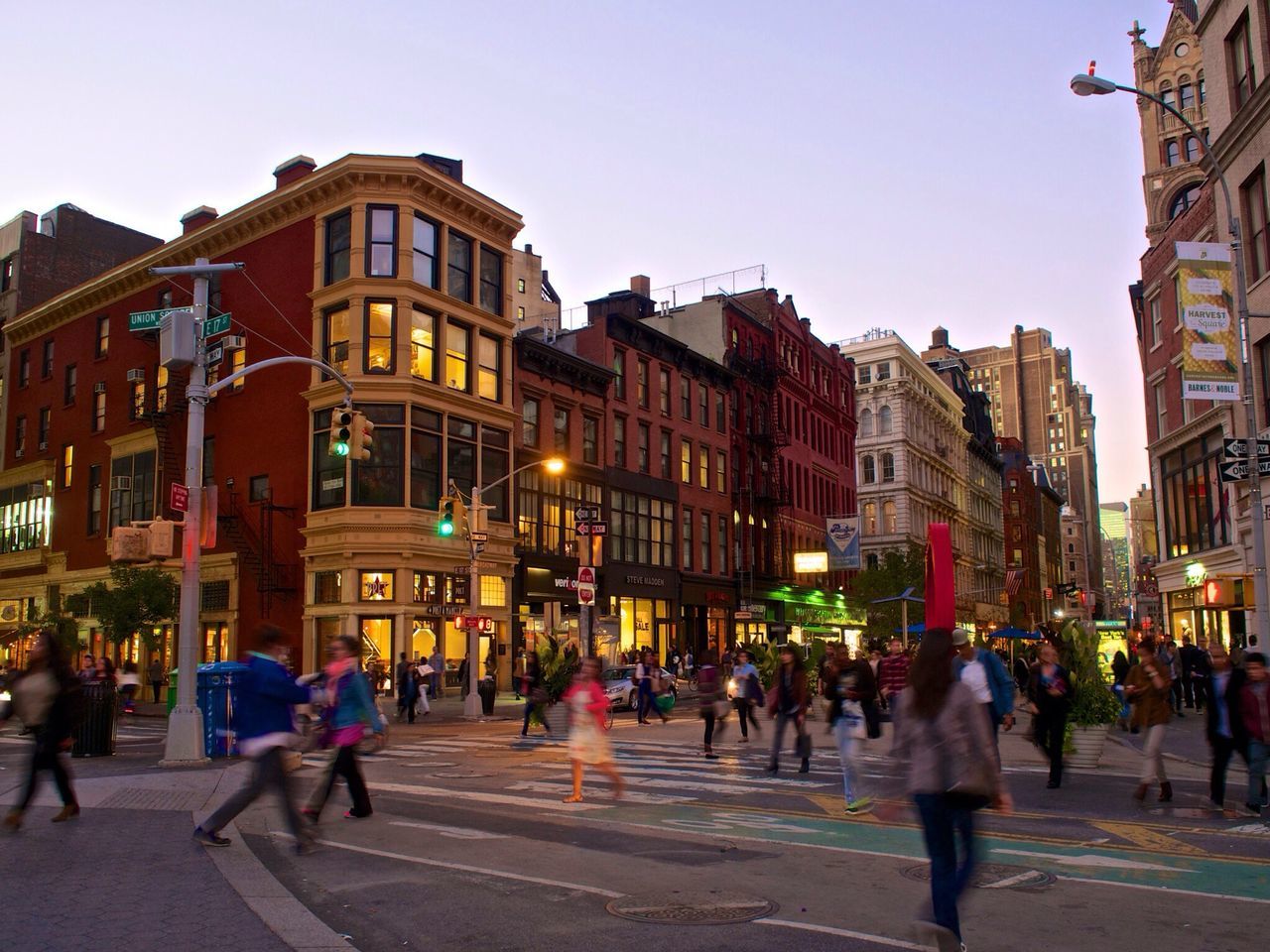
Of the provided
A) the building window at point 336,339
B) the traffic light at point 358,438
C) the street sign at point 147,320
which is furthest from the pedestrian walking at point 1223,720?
the building window at point 336,339

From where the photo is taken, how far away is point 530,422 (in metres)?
43.8

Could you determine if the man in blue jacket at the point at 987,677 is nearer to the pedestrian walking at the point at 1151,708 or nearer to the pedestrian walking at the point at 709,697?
the pedestrian walking at the point at 1151,708

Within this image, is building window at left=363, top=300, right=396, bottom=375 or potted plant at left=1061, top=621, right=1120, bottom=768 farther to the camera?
building window at left=363, top=300, right=396, bottom=375

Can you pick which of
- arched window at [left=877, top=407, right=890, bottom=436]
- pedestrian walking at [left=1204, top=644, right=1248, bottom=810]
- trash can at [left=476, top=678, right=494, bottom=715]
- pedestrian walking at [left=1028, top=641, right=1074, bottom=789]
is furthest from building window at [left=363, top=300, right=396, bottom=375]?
arched window at [left=877, top=407, right=890, bottom=436]

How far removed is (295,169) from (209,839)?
36.8m

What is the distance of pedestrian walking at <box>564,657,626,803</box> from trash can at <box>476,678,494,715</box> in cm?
1683

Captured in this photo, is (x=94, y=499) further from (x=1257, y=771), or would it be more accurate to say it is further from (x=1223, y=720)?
(x=1257, y=771)

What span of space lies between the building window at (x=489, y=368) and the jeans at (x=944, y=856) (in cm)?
3513

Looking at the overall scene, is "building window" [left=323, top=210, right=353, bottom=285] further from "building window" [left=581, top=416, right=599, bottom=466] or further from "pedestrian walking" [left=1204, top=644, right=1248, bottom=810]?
"pedestrian walking" [left=1204, top=644, right=1248, bottom=810]

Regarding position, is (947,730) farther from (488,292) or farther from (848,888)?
(488,292)

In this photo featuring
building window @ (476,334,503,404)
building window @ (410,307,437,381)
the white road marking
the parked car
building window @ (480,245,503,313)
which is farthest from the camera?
building window @ (480,245,503,313)

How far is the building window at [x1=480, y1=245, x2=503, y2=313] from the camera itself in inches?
1623

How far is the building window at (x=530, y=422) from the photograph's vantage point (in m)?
43.3

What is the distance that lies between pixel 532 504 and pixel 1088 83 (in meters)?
29.3
